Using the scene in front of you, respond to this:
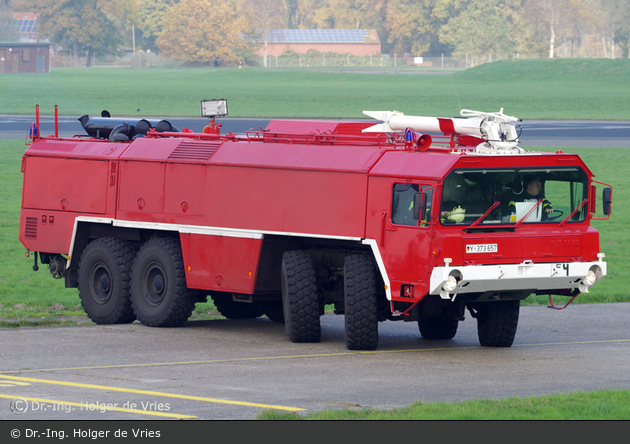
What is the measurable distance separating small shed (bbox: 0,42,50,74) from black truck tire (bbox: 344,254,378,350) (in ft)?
308

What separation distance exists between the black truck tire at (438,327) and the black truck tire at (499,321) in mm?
724

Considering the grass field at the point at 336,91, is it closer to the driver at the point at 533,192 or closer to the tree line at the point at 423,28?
the tree line at the point at 423,28

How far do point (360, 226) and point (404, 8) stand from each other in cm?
16178

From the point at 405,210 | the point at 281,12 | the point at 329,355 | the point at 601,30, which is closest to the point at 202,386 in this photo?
the point at 329,355

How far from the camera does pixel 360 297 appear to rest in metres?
14.2

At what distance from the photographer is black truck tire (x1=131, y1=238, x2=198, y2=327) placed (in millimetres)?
16469

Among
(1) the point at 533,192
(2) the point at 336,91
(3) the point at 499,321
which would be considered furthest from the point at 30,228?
(2) the point at 336,91

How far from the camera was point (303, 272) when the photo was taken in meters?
14.9

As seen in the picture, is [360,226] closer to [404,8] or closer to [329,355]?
[329,355]

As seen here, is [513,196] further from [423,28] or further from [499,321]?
[423,28]

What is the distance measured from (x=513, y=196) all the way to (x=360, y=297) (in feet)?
7.41

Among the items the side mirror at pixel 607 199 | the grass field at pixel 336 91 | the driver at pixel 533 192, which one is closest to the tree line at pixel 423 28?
the grass field at pixel 336 91

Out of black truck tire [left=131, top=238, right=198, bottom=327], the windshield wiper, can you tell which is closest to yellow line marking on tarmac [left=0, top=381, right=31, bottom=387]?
black truck tire [left=131, top=238, right=198, bottom=327]

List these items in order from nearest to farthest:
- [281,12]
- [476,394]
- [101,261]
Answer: [476,394] → [101,261] → [281,12]
